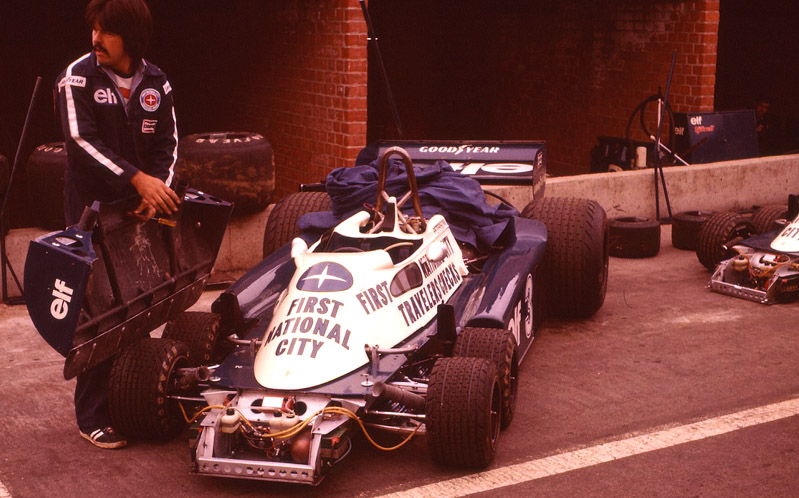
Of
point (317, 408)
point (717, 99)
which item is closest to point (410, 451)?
point (317, 408)

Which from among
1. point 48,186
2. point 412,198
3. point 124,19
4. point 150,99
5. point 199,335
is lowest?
point 199,335

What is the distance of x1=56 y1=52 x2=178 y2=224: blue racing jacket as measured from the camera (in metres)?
5.00

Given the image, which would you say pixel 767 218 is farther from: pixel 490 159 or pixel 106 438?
pixel 106 438

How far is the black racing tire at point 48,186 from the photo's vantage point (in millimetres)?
7816

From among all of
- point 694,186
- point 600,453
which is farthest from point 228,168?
point 694,186

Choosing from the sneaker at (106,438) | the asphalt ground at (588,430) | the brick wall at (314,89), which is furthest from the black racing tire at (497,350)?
the brick wall at (314,89)

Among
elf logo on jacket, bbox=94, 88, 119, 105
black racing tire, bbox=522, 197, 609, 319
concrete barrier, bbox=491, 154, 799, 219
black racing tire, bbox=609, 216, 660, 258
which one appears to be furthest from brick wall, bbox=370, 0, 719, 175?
elf logo on jacket, bbox=94, 88, 119, 105

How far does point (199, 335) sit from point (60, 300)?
3.84 feet

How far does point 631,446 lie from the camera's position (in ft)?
17.1

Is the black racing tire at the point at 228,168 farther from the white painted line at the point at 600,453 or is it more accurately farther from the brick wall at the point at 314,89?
the white painted line at the point at 600,453

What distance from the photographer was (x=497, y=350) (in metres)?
5.17

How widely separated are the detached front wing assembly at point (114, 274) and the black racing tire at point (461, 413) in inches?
60.4

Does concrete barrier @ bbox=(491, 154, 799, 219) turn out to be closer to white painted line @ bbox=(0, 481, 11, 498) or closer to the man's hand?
the man's hand

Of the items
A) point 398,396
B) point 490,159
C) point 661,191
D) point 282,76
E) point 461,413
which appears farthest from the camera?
point 282,76
